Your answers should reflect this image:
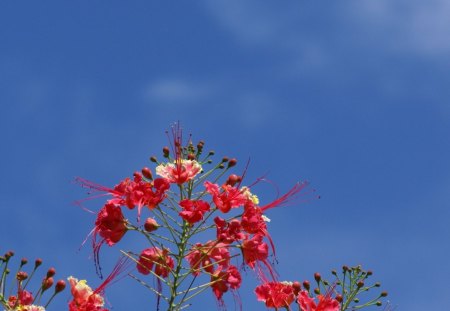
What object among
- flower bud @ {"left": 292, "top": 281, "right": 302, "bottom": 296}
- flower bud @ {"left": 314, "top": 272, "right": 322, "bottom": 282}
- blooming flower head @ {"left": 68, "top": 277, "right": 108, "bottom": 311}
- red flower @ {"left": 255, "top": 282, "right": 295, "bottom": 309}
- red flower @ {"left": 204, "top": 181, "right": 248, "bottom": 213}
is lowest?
blooming flower head @ {"left": 68, "top": 277, "right": 108, "bottom": 311}

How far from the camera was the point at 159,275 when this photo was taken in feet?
17.4

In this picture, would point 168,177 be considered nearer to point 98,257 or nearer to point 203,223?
point 203,223

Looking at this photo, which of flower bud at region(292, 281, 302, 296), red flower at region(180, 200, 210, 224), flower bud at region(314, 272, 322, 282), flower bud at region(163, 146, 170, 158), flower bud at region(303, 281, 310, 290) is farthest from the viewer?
flower bud at region(314, 272, 322, 282)

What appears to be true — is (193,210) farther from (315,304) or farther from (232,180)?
(315,304)

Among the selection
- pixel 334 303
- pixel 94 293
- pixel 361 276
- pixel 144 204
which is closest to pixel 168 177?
pixel 144 204

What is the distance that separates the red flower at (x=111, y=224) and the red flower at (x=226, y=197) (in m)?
0.65

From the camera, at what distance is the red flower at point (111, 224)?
5113mm

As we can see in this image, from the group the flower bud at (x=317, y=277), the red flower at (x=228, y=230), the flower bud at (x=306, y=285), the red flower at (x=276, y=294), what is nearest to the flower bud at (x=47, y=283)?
the red flower at (x=228, y=230)

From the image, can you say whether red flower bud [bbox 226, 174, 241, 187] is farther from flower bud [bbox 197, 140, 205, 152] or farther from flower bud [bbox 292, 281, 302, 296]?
flower bud [bbox 292, 281, 302, 296]

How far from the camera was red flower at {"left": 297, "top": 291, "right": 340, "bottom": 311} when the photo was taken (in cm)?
568

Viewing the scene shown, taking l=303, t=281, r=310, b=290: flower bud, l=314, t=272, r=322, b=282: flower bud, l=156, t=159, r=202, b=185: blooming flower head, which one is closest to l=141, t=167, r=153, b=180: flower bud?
l=156, t=159, r=202, b=185: blooming flower head

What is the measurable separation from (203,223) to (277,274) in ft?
2.50

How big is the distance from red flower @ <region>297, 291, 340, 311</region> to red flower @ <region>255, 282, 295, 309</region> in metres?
0.08

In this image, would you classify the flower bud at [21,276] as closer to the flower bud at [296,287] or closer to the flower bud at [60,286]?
the flower bud at [60,286]
